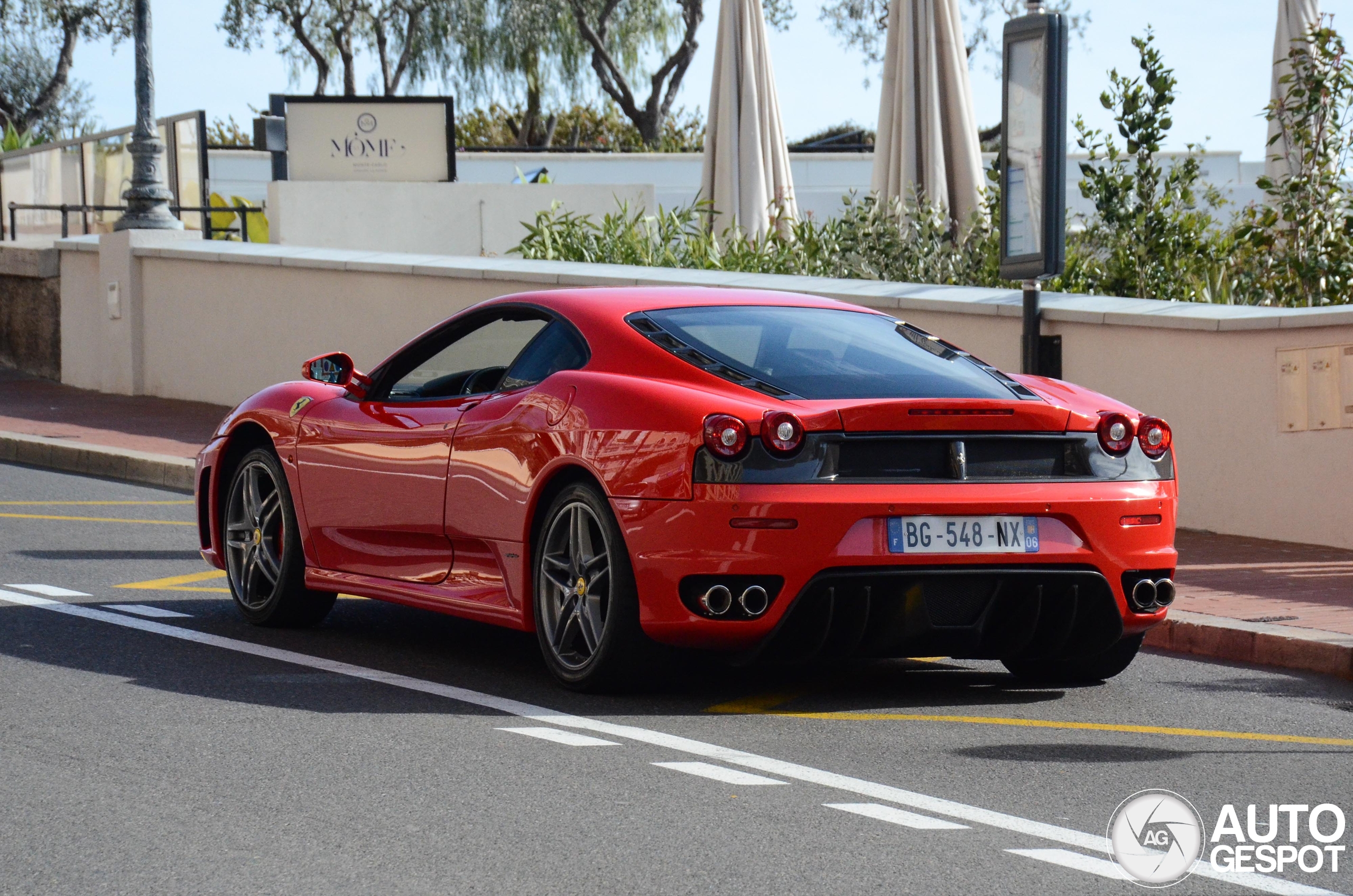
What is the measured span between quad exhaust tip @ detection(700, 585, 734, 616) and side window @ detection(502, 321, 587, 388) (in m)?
1.11

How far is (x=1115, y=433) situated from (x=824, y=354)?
1024 millimetres

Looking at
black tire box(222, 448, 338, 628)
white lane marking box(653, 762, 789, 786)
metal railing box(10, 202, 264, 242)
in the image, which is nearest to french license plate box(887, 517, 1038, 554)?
white lane marking box(653, 762, 789, 786)

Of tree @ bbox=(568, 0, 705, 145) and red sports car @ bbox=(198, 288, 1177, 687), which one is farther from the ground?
tree @ bbox=(568, 0, 705, 145)

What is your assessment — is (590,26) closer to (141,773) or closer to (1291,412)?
(1291,412)

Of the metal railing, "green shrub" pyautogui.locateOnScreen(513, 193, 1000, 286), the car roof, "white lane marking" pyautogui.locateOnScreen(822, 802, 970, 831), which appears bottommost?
"white lane marking" pyautogui.locateOnScreen(822, 802, 970, 831)

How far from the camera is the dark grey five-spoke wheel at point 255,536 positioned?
8.30m

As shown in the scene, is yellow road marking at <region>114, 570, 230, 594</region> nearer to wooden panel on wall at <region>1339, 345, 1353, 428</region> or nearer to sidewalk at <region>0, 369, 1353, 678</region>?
sidewalk at <region>0, 369, 1353, 678</region>

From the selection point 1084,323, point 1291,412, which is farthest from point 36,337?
point 1291,412

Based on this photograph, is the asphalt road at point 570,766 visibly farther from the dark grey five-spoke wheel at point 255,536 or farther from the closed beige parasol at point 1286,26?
the closed beige parasol at point 1286,26

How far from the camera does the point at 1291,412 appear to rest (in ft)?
34.7

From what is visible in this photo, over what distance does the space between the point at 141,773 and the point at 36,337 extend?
17308 mm

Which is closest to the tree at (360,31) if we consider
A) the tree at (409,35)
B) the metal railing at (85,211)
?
the tree at (409,35)

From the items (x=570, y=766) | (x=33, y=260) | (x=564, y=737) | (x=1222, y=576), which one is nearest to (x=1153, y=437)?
(x=564, y=737)

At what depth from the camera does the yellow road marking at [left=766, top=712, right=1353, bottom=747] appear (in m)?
6.34
